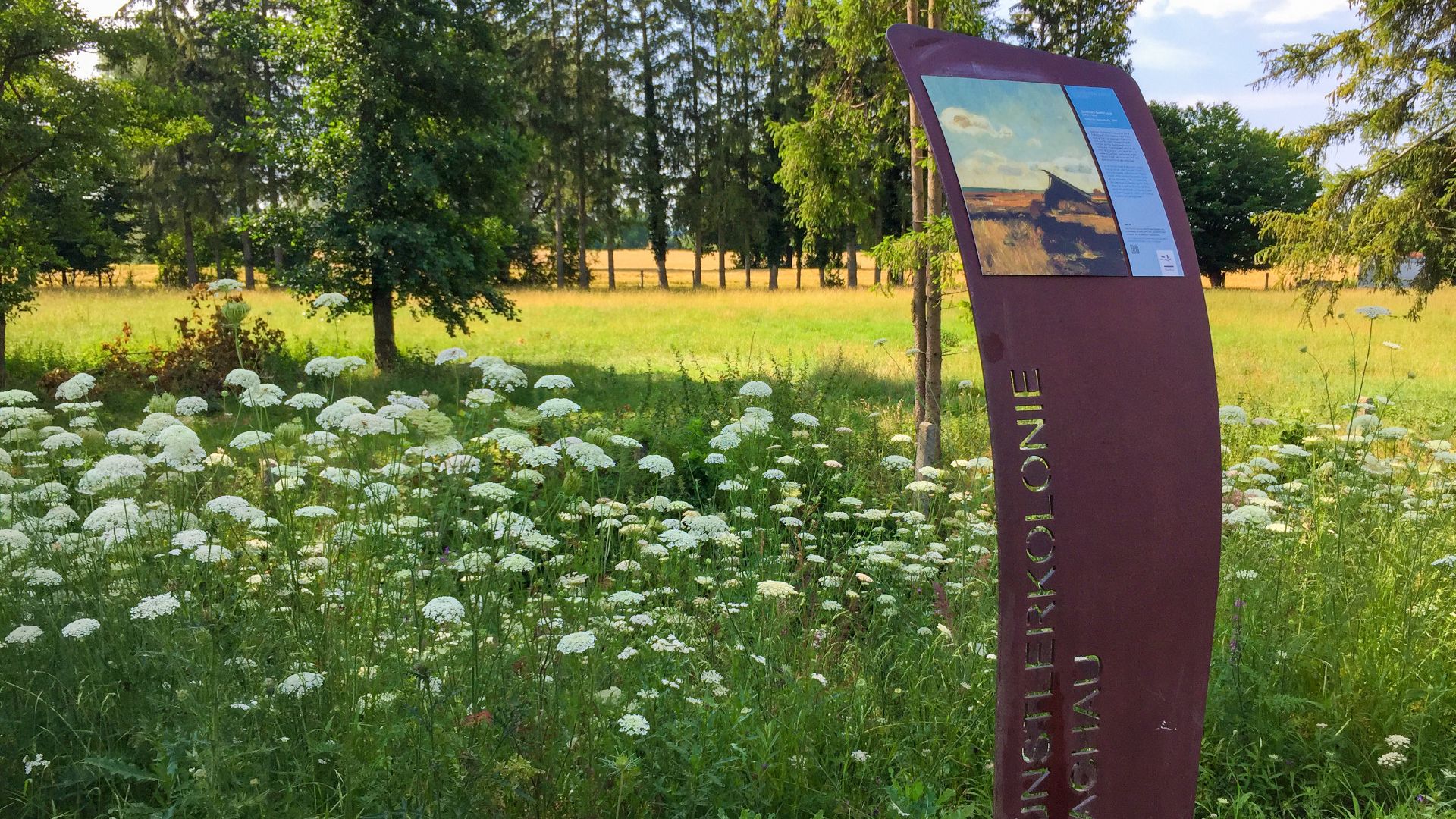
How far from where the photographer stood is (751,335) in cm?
1988

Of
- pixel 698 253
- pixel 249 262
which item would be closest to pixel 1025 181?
pixel 698 253

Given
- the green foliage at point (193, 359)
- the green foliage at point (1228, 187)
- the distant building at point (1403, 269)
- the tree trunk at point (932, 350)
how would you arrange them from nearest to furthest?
1. the tree trunk at point (932, 350)
2. the green foliage at point (193, 359)
3. the distant building at point (1403, 269)
4. the green foliage at point (1228, 187)

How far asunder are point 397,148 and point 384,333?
284 cm

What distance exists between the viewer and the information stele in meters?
2.17

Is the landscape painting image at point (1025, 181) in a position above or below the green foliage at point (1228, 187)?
below

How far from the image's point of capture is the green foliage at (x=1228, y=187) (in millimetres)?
49303

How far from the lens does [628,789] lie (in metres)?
2.64

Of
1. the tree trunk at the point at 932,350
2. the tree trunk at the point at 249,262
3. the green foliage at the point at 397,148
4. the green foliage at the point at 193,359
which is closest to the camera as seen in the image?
the tree trunk at the point at 932,350

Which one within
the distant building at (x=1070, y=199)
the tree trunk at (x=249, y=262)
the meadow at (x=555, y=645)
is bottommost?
the meadow at (x=555, y=645)

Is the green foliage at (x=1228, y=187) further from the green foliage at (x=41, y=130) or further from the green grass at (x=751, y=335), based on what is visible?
the green foliage at (x=41, y=130)

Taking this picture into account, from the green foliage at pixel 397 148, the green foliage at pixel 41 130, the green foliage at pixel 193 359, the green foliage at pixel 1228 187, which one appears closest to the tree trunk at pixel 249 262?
the green foliage at pixel 193 359

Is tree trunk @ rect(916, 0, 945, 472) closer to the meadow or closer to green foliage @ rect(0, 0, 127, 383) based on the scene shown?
the meadow

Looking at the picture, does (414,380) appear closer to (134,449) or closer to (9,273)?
(9,273)

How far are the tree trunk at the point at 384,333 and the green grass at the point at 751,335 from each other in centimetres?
88
